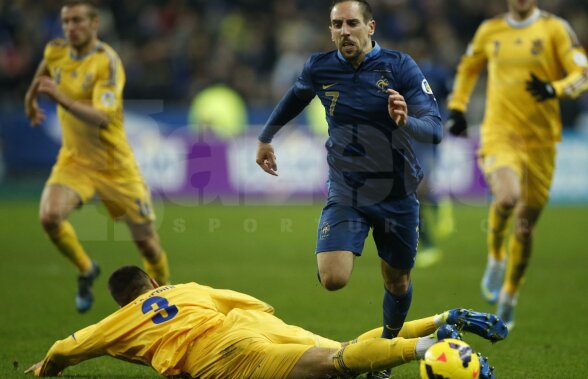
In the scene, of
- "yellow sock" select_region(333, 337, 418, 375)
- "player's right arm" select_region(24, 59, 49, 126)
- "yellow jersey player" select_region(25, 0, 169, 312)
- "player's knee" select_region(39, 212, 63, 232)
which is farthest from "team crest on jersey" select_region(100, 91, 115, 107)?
"yellow sock" select_region(333, 337, 418, 375)

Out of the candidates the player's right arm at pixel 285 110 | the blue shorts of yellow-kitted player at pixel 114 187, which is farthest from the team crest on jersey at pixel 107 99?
the player's right arm at pixel 285 110

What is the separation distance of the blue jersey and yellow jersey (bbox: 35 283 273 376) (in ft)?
4.13

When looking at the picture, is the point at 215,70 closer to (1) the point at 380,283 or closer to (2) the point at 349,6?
(1) the point at 380,283

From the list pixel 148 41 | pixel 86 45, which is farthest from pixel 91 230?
pixel 148 41

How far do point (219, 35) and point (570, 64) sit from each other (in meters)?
14.0

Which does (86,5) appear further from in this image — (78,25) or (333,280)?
(333,280)

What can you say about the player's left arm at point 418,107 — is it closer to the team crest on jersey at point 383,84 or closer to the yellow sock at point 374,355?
the team crest on jersey at point 383,84

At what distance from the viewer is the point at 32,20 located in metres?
21.5

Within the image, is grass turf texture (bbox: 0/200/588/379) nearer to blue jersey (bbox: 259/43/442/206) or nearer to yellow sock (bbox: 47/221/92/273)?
yellow sock (bbox: 47/221/92/273)

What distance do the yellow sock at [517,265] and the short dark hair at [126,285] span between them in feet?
13.0

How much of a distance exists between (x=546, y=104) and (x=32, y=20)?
1493 cm

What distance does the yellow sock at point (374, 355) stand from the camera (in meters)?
5.51

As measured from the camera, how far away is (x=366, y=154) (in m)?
6.55

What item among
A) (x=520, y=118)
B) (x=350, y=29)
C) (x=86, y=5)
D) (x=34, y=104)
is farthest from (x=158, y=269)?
(x=350, y=29)
